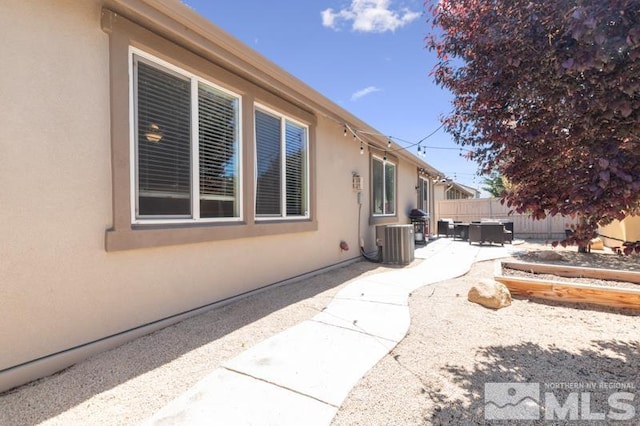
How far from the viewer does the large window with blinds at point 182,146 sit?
3.38m

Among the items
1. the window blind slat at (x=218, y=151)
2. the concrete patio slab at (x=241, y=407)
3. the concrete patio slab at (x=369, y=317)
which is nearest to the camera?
the concrete patio slab at (x=241, y=407)

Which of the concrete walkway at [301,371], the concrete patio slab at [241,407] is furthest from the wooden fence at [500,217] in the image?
the concrete patio slab at [241,407]

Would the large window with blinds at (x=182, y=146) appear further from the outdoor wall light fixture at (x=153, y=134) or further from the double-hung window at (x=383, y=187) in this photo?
the double-hung window at (x=383, y=187)

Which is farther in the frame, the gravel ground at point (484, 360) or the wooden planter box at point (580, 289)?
the wooden planter box at point (580, 289)

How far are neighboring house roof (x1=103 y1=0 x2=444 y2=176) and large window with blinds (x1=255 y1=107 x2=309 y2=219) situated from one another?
19.5 inches

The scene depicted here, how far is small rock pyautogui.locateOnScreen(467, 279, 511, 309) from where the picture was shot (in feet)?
14.5

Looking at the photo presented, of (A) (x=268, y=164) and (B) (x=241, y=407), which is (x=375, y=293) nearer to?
(A) (x=268, y=164)

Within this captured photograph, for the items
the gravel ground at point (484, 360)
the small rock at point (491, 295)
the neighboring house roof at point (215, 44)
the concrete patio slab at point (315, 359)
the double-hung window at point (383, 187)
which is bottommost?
the gravel ground at point (484, 360)

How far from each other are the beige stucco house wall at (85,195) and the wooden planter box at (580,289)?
439 centimetres

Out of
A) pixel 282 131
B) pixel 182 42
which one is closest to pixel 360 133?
pixel 282 131

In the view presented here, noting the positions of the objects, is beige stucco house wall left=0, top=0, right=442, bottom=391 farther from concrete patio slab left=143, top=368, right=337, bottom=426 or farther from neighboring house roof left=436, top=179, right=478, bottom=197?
neighboring house roof left=436, top=179, right=478, bottom=197

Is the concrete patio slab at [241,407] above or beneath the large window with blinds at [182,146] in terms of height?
beneath

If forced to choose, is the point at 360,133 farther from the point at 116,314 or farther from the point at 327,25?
the point at 116,314

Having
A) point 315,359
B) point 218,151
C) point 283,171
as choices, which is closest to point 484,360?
point 315,359
